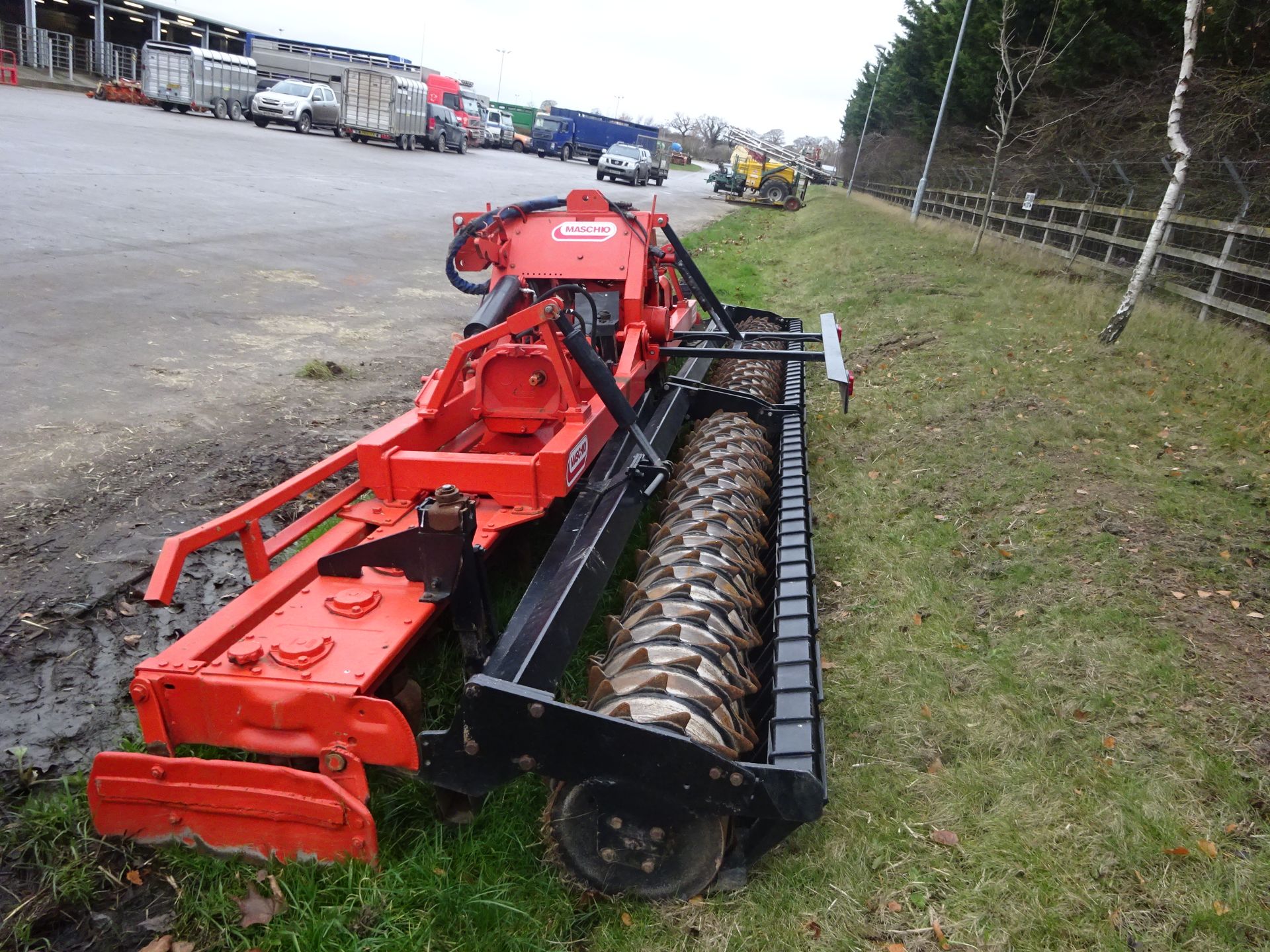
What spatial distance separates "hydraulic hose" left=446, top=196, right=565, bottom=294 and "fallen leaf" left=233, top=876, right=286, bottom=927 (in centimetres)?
303

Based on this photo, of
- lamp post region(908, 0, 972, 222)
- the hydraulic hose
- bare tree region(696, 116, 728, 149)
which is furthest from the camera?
bare tree region(696, 116, 728, 149)

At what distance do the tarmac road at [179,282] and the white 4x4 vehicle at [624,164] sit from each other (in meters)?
13.8

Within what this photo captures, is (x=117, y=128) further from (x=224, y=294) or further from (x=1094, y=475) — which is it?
(x=1094, y=475)

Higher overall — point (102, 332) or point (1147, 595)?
point (1147, 595)

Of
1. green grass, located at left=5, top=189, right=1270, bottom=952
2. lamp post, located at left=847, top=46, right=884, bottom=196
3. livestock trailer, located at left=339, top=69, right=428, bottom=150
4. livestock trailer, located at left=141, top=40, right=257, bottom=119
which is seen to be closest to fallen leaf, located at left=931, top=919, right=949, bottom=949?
green grass, located at left=5, top=189, right=1270, bottom=952

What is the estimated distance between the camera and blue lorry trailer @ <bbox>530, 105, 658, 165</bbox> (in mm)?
45781

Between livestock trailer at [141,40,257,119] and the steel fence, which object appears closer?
the steel fence

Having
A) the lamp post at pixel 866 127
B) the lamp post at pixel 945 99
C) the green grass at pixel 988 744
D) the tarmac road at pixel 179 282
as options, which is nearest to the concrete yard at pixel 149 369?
the tarmac road at pixel 179 282

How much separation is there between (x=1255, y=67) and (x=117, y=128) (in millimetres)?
23333

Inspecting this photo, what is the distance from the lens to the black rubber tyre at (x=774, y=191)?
1334 inches

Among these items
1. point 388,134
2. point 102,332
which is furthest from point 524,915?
point 388,134

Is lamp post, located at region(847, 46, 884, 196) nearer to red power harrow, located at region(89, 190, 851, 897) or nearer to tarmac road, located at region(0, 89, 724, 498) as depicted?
tarmac road, located at region(0, 89, 724, 498)

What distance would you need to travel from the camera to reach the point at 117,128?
2139 cm

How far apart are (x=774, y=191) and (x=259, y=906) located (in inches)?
1361
